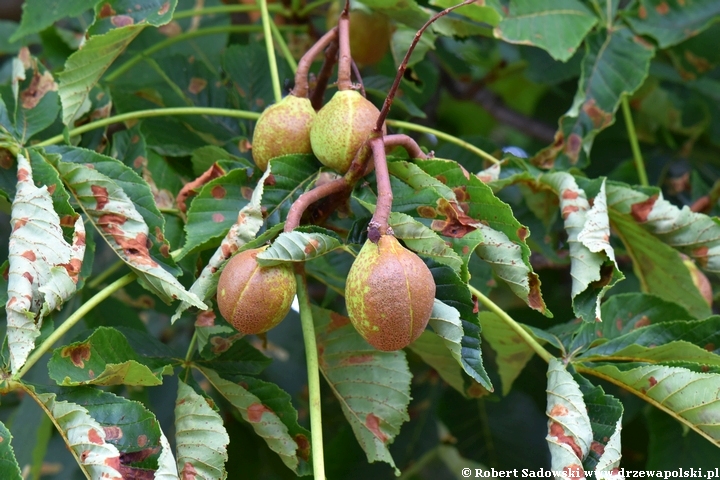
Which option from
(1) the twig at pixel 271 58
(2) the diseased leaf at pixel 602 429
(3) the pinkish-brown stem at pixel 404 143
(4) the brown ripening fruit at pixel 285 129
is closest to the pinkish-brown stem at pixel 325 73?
(1) the twig at pixel 271 58

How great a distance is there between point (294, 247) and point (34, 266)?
1.27ft

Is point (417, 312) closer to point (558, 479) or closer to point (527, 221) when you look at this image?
point (558, 479)

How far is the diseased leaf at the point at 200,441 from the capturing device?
1059 millimetres

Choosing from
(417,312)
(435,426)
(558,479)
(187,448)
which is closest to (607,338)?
(558,479)

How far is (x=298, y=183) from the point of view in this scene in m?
1.21

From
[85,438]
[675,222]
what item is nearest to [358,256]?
[85,438]

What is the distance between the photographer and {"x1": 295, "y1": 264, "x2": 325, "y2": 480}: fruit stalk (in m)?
1.01

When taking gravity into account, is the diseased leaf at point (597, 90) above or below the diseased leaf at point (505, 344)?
above

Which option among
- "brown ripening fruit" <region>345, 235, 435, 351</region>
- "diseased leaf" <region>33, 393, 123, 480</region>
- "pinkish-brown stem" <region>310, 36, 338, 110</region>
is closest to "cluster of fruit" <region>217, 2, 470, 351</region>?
"brown ripening fruit" <region>345, 235, 435, 351</region>

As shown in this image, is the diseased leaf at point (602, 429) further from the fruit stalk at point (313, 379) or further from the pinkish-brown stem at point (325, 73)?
the pinkish-brown stem at point (325, 73)

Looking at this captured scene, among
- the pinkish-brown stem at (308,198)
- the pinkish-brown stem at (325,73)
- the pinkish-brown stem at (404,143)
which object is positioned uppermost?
the pinkish-brown stem at (325,73)

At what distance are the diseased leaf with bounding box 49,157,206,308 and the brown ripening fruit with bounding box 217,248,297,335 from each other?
127 millimetres

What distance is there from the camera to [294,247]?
3.31ft

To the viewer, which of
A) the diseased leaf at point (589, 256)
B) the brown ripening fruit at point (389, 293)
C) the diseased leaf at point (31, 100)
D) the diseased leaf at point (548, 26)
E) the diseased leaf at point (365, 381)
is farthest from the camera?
the diseased leaf at point (548, 26)
